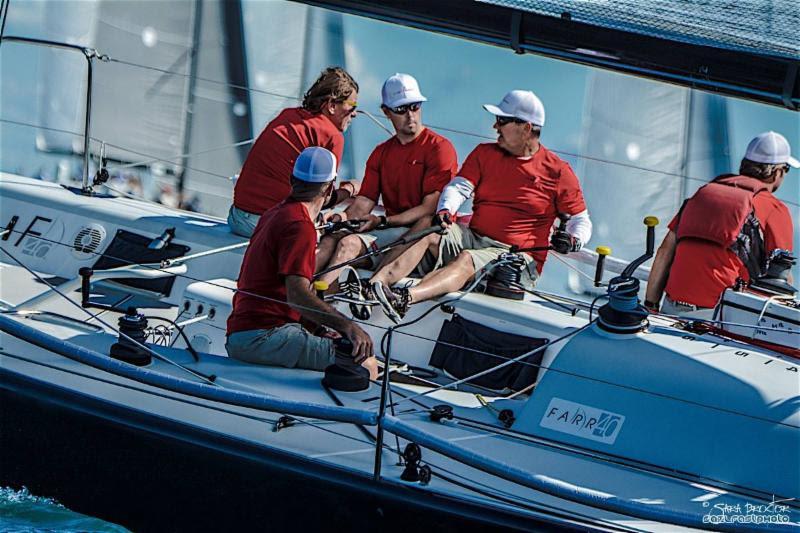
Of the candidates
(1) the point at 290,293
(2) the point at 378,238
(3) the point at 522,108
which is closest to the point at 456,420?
(1) the point at 290,293

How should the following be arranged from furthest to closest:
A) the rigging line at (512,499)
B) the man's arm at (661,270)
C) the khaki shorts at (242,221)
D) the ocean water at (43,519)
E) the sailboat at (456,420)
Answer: the khaki shorts at (242,221) → the man's arm at (661,270) → the ocean water at (43,519) → the sailboat at (456,420) → the rigging line at (512,499)

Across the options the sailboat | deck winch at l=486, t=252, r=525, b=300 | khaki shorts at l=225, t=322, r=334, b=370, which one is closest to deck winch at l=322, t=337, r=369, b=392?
the sailboat

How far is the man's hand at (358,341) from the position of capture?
11.1 feet

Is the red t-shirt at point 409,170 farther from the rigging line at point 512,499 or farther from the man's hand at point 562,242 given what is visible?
the rigging line at point 512,499

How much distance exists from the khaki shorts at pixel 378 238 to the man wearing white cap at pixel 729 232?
3.41 feet

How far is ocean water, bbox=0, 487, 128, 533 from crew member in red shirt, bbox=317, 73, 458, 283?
125 cm

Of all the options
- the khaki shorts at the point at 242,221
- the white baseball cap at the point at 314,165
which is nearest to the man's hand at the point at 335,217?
the khaki shorts at the point at 242,221

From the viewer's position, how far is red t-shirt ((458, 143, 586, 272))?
4297mm

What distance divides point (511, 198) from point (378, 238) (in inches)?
20.5

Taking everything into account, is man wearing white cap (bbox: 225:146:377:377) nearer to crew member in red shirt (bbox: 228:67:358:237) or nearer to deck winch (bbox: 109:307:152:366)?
deck winch (bbox: 109:307:152:366)

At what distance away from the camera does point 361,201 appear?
182 inches

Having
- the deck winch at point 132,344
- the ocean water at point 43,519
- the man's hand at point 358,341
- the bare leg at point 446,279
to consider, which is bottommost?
the ocean water at point 43,519

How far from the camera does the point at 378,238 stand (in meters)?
4.38

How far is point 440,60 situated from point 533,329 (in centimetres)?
479
